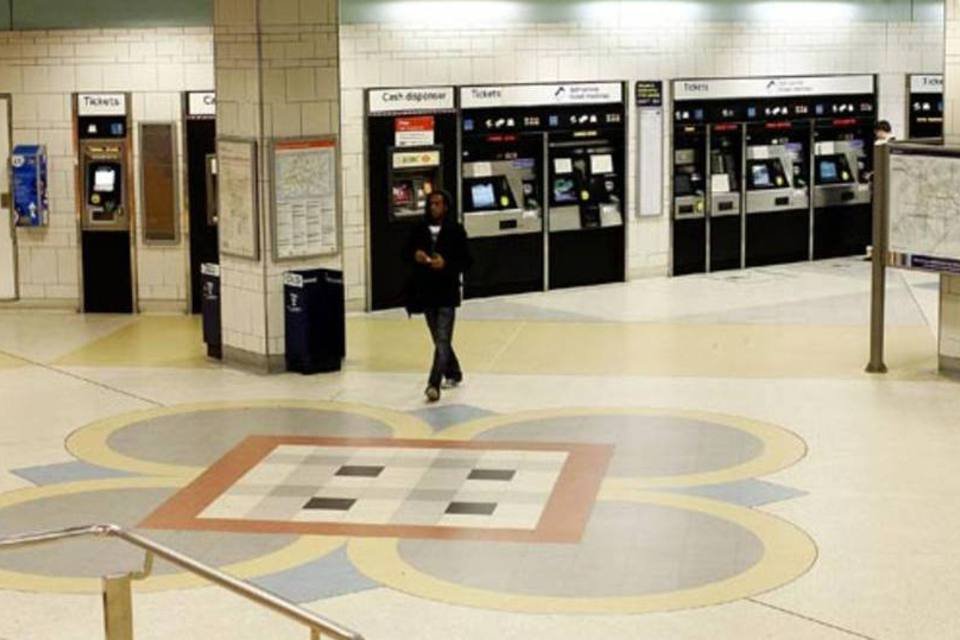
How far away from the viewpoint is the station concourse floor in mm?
9422

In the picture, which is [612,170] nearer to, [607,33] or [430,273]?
[607,33]

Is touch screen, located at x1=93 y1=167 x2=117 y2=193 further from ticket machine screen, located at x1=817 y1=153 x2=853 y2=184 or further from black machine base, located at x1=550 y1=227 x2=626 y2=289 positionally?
ticket machine screen, located at x1=817 y1=153 x2=853 y2=184

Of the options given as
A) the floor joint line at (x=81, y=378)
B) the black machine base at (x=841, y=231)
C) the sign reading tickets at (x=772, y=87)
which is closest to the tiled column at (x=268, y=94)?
the floor joint line at (x=81, y=378)

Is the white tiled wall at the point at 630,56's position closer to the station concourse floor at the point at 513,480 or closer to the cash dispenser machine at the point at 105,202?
the cash dispenser machine at the point at 105,202

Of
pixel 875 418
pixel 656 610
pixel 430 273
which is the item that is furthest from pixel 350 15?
pixel 656 610

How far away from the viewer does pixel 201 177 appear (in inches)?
759

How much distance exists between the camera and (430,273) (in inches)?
582

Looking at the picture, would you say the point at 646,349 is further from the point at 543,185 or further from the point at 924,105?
the point at 924,105

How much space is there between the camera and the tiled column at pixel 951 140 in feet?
50.7

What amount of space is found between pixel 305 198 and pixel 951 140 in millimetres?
5852

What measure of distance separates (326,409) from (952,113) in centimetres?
612

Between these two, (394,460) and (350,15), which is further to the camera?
(350,15)

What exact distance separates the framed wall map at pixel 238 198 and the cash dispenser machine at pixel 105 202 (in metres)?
2.97

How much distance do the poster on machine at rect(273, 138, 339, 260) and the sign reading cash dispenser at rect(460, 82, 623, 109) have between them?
3.74m
